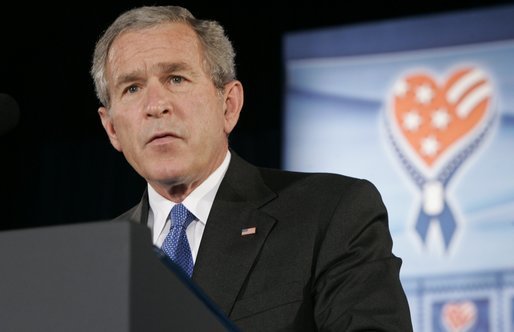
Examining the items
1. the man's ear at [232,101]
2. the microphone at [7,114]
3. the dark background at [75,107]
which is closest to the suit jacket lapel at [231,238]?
the man's ear at [232,101]

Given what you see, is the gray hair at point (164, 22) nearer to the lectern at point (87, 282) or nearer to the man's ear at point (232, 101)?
the man's ear at point (232, 101)

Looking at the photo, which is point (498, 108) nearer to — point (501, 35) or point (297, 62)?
point (501, 35)

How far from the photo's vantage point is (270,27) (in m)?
4.54

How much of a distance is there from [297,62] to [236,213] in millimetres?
2489

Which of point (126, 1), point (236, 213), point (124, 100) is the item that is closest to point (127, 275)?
point (236, 213)

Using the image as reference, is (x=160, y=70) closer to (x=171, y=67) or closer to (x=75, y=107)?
(x=171, y=67)

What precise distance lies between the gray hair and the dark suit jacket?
275mm

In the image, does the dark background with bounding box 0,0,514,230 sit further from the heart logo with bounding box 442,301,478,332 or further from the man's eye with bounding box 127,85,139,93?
the man's eye with bounding box 127,85,139,93

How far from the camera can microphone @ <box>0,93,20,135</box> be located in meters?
1.60

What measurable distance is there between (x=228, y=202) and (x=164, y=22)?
42 cm

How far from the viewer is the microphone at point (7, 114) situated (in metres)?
1.60

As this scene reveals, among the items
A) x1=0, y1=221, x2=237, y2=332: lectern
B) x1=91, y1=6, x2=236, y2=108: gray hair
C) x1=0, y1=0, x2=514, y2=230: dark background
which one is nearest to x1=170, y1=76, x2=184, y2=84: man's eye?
x1=91, y1=6, x2=236, y2=108: gray hair

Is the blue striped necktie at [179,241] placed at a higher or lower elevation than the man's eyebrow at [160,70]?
lower

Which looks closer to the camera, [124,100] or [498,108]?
[124,100]
